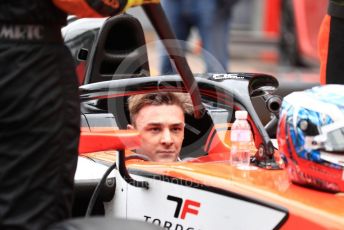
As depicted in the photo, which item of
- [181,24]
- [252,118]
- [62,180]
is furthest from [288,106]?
[181,24]

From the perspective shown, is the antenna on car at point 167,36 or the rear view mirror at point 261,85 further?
the rear view mirror at point 261,85

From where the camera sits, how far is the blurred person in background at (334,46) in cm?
416

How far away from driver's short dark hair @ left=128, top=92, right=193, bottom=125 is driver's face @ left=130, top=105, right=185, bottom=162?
20 millimetres

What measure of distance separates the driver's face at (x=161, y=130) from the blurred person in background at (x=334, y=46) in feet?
2.77

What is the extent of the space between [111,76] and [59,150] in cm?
217

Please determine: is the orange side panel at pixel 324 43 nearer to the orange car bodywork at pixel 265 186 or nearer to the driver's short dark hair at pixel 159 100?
the driver's short dark hair at pixel 159 100

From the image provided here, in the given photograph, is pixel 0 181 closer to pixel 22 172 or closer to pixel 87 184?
pixel 22 172

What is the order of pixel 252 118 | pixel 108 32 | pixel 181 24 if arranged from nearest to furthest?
1. pixel 252 118
2. pixel 108 32
3. pixel 181 24

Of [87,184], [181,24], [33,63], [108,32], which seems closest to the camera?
[33,63]

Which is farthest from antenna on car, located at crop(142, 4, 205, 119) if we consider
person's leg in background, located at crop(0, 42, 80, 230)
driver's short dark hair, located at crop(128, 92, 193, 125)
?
driver's short dark hair, located at crop(128, 92, 193, 125)

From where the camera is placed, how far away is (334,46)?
4.19 m

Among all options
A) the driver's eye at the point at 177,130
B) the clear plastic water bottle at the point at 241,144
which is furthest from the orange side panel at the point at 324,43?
the clear plastic water bottle at the point at 241,144

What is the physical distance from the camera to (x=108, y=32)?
4348 mm

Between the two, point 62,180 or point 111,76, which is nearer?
point 62,180
